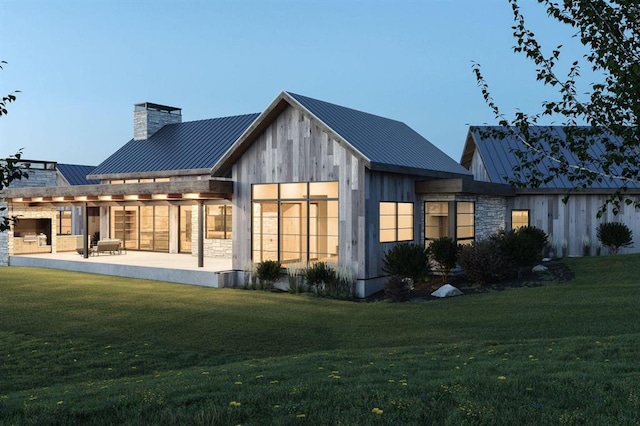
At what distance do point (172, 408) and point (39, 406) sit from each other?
1.45m

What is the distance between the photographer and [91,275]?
22.2 metres

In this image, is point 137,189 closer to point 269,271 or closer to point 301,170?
point 269,271

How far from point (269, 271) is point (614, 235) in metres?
14.7

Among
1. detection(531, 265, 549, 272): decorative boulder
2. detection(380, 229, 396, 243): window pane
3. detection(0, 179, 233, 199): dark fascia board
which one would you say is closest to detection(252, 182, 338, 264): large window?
detection(0, 179, 233, 199): dark fascia board

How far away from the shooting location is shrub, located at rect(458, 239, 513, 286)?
56.3 feet

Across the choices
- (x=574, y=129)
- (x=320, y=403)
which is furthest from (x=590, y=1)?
(x=320, y=403)

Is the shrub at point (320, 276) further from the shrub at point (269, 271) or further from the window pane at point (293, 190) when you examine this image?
the window pane at point (293, 190)

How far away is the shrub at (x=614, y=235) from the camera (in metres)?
24.0

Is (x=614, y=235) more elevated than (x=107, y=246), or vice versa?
(x=614, y=235)

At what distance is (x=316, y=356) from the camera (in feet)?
29.6

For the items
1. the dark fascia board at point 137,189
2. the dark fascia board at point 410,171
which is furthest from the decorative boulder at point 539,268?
the dark fascia board at point 137,189

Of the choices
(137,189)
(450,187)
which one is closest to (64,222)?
(137,189)

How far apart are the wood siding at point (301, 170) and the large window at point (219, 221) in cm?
594

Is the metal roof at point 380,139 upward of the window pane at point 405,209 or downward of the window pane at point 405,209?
upward
